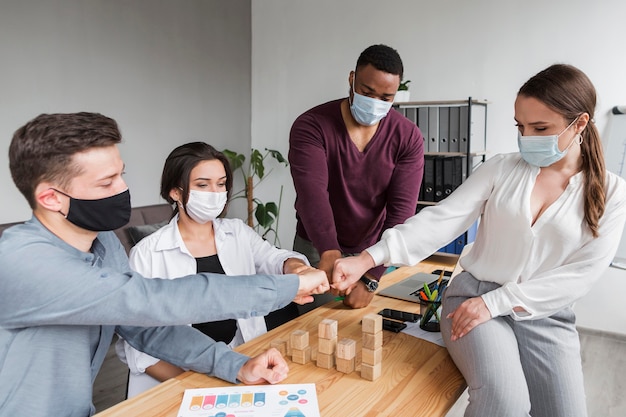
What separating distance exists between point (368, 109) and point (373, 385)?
118 cm

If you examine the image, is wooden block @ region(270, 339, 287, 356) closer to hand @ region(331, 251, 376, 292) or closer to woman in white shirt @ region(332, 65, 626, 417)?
hand @ region(331, 251, 376, 292)

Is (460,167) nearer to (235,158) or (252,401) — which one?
(235,158)

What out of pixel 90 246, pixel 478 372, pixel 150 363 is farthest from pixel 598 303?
pixel 90 246

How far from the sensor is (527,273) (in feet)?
4.77

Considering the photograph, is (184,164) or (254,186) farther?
(254,186)

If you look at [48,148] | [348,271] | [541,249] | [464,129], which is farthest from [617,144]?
[48,148]

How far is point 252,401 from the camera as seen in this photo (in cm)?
116

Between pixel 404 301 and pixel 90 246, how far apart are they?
1.13 m

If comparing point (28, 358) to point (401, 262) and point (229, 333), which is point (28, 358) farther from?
point (401, 262)

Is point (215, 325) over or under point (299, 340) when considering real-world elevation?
under

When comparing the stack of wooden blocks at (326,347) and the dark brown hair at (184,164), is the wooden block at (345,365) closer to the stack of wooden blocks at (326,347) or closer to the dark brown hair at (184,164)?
the stack of wooden blocks at (326,347)

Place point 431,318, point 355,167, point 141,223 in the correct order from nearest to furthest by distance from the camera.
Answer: point 431,318
point 355,167
point 141,223

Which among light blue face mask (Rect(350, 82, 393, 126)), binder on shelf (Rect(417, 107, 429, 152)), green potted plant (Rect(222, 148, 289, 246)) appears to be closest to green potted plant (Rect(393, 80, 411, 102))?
binder on shelf (Rect(417, 107, 429, 152))

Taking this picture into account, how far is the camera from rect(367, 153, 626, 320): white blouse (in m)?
1.40
